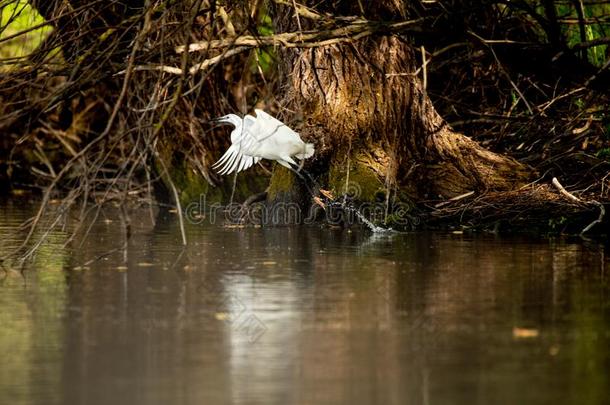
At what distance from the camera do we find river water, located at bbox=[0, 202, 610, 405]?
5840mm

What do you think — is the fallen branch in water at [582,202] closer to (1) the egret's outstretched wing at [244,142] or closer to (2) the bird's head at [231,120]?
(1) the egret's outstretched wing at [244,142]

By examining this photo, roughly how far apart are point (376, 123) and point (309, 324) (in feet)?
21.0

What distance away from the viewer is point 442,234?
487 inches

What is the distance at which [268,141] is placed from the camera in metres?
12.7

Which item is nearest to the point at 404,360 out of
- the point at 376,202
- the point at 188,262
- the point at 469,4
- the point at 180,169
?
the point at 188,262

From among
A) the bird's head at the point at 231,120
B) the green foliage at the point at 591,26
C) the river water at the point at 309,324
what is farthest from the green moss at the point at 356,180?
the green foliage at the point at 591,26

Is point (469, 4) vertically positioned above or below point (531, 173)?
above

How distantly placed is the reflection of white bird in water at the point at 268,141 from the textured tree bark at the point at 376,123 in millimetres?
479

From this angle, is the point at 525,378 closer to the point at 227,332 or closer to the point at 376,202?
the point at 227,332

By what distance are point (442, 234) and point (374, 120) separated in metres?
1.69

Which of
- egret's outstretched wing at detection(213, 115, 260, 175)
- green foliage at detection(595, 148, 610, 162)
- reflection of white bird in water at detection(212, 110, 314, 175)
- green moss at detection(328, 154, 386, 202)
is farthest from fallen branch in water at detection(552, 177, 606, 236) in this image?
egret's outstretched wing at detection(213, 115, 260, 175)

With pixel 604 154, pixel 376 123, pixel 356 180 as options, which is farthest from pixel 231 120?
pixel 604 154

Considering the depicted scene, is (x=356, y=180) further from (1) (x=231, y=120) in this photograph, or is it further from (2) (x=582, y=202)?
(2) (x=582, y=202)

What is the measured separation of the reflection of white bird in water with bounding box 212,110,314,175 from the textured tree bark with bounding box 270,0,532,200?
0.48 m
